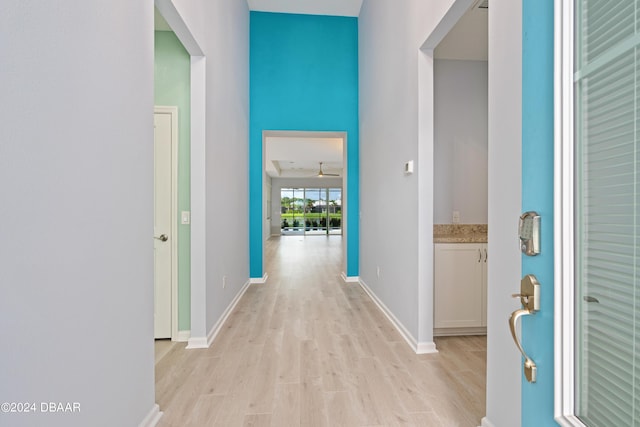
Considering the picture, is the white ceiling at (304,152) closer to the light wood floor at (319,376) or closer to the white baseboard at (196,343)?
the light wood floor at (319,376)

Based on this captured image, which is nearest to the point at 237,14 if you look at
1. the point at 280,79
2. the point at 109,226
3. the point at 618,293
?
the point at 280,79

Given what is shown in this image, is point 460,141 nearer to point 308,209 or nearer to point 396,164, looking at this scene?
point 396,164

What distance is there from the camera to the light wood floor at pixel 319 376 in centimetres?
171

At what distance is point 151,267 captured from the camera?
65.3 inches

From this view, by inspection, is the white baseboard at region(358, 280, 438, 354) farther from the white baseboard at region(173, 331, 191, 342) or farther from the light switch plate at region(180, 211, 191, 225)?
the light switch plate at region(180, 211, 191, 225)

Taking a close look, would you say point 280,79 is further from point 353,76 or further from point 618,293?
point 618,293

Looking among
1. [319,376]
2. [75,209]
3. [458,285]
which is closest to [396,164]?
[458,285]

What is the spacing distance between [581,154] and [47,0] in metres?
1.64

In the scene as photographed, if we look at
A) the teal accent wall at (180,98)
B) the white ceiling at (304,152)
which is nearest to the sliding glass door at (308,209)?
the white ceiling at (304,152)

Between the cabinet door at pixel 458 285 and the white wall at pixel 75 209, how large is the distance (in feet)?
7.69

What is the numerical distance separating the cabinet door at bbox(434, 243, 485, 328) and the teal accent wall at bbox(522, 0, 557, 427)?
1.95m

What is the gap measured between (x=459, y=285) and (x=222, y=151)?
2718mm

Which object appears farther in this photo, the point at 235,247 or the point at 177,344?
the point at 235,247

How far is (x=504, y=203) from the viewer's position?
144 cm
